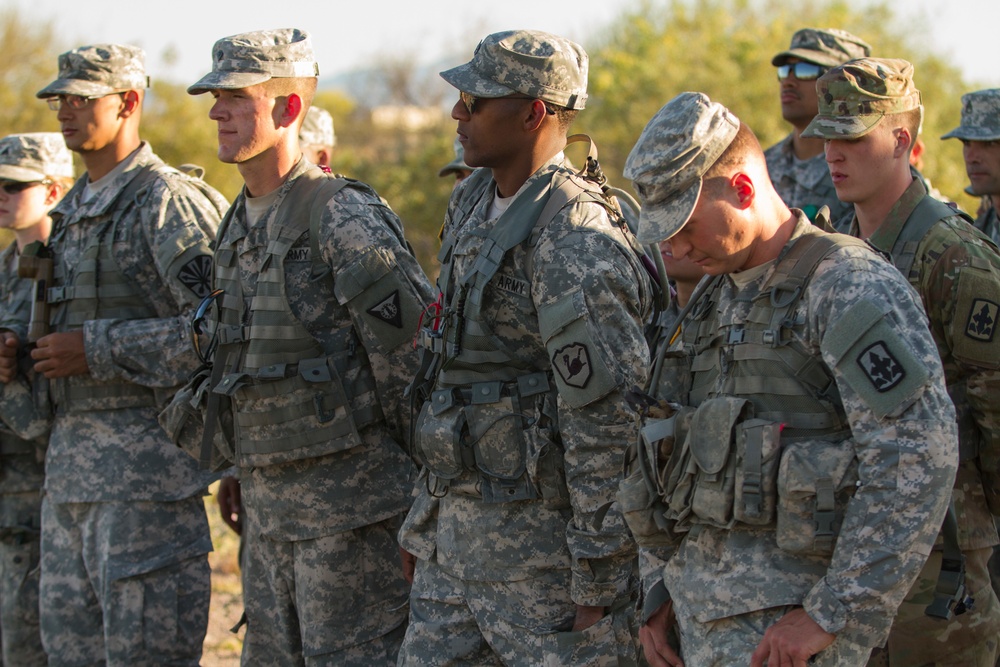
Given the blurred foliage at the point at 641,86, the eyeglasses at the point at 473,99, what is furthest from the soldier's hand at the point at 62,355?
the blurred foliage at the point at 641,86

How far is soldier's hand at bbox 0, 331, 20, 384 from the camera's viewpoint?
5.60 metres

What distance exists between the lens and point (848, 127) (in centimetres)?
410

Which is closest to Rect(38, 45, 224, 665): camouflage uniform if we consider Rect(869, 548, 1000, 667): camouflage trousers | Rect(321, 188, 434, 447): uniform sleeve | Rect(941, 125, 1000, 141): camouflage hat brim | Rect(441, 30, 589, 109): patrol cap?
Rect(321, 188, 434, 447): uniform sleeve

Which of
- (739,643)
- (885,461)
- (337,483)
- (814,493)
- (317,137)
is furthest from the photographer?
(317,137)

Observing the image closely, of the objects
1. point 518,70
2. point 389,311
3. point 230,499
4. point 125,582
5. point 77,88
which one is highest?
point 518,70

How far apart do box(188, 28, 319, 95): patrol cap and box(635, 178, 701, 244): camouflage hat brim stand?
216 centimetres

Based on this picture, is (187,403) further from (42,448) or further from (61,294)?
(42,448)

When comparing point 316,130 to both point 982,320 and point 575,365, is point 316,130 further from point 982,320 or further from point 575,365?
point 982,320

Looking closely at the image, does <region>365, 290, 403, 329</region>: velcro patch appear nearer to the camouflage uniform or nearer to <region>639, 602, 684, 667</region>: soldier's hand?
the camouflage uniform

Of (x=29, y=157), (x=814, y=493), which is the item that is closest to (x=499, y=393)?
(x=814, y=493)

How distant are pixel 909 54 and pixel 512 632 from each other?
69.8 ft

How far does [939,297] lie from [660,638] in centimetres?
149

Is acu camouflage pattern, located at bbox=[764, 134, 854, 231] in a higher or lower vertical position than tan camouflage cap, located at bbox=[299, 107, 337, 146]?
higher

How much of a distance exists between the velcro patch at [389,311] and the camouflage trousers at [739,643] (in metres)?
1.80
